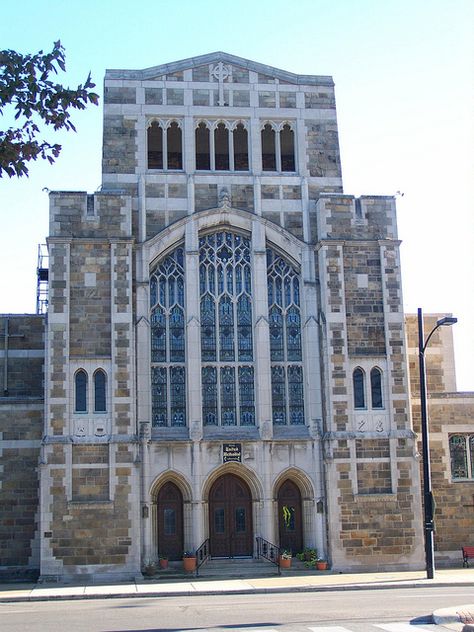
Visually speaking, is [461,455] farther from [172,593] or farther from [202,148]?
[202,148]

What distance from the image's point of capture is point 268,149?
35.3 metres

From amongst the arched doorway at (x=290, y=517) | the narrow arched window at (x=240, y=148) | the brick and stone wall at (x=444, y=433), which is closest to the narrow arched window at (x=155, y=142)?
the narrow arched window at (x=240, y=148)

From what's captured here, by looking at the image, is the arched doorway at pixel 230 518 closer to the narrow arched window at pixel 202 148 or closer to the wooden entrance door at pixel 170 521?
the wooden entrance door at pixel 170 521

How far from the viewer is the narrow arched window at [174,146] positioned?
113ft

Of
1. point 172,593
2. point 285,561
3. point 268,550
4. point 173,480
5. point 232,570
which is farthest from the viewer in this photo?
point 173,480

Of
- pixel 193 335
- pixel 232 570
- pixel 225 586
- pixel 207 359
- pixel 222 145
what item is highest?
pixel 222 145

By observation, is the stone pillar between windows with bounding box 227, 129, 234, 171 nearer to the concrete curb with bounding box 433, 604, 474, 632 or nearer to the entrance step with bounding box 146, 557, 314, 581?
the entrance step with bounding box 146, 557, 314, 581

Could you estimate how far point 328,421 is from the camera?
31.9 m

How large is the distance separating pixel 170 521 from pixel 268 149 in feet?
44.1

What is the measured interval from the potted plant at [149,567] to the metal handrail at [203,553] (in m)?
1.37

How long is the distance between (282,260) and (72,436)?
9.22 metres

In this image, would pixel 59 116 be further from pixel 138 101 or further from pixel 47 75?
pixel 138 101

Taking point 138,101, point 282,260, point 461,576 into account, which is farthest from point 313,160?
point 461,576

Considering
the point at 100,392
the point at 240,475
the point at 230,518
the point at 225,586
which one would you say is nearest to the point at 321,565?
the point at 230,518
